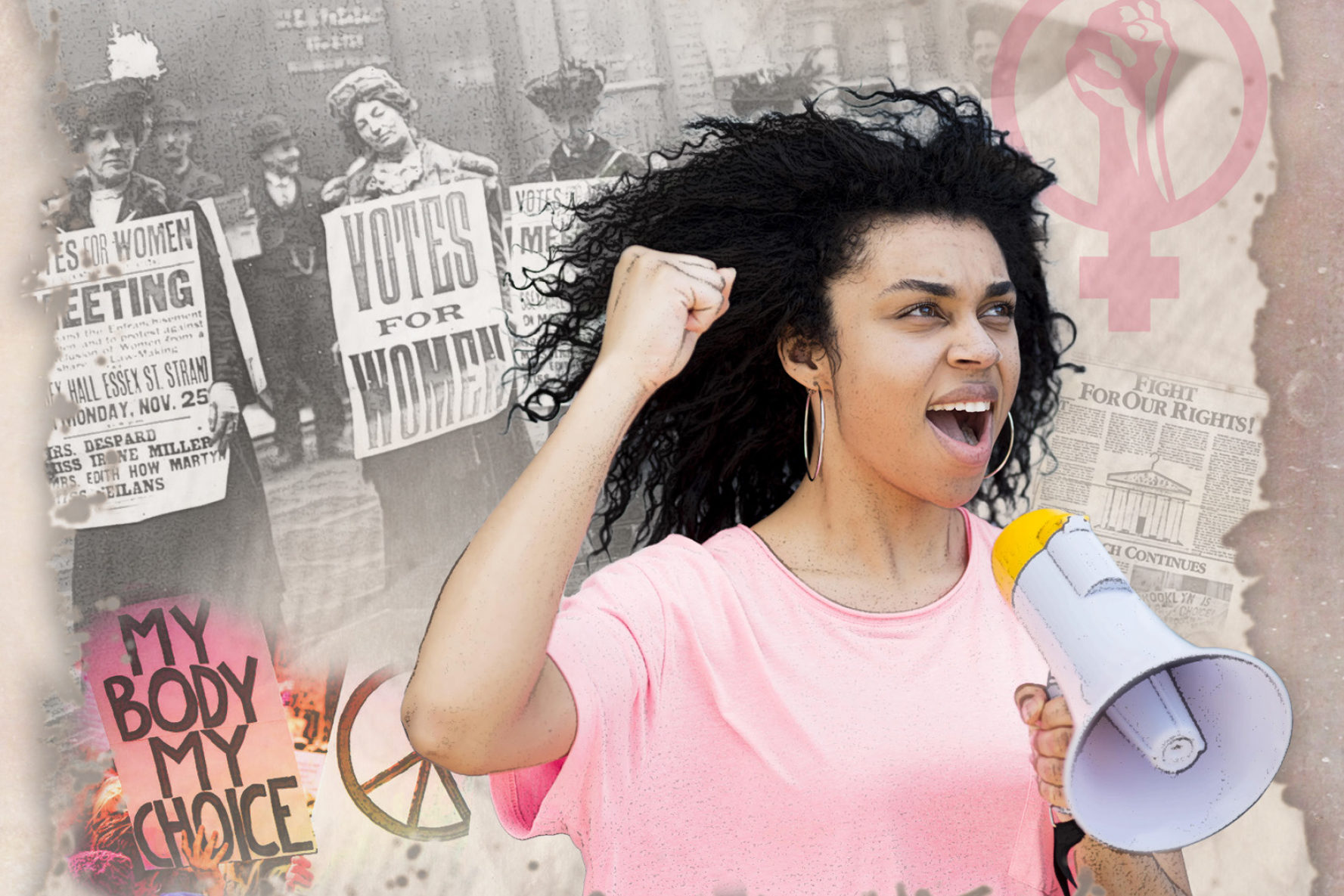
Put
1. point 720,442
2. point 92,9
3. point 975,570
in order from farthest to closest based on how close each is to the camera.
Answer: point 92,9, point 720,442, point 975,570

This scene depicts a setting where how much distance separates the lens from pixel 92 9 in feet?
6.59

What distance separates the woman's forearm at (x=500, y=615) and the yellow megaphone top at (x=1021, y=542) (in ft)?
1.56

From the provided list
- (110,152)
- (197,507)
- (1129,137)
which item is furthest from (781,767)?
(110,152)

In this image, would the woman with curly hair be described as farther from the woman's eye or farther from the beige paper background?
the beige paper background

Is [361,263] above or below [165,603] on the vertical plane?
above

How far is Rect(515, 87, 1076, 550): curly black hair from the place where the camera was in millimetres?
1510

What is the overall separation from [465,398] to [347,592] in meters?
0.43

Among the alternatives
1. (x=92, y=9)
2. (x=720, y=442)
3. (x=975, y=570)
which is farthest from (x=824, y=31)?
(x=92, y=9)

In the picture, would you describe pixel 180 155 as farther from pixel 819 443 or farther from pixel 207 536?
pixel 819 443

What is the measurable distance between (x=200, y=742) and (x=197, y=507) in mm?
459

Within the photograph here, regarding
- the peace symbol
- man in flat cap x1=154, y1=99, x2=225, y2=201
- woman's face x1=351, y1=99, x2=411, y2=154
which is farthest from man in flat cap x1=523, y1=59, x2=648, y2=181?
the peace symbol

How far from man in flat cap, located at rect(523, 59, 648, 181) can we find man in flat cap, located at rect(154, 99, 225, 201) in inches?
23.6

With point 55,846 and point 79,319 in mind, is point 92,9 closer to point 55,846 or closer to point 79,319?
point 79,319

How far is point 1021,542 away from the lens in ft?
3.95
